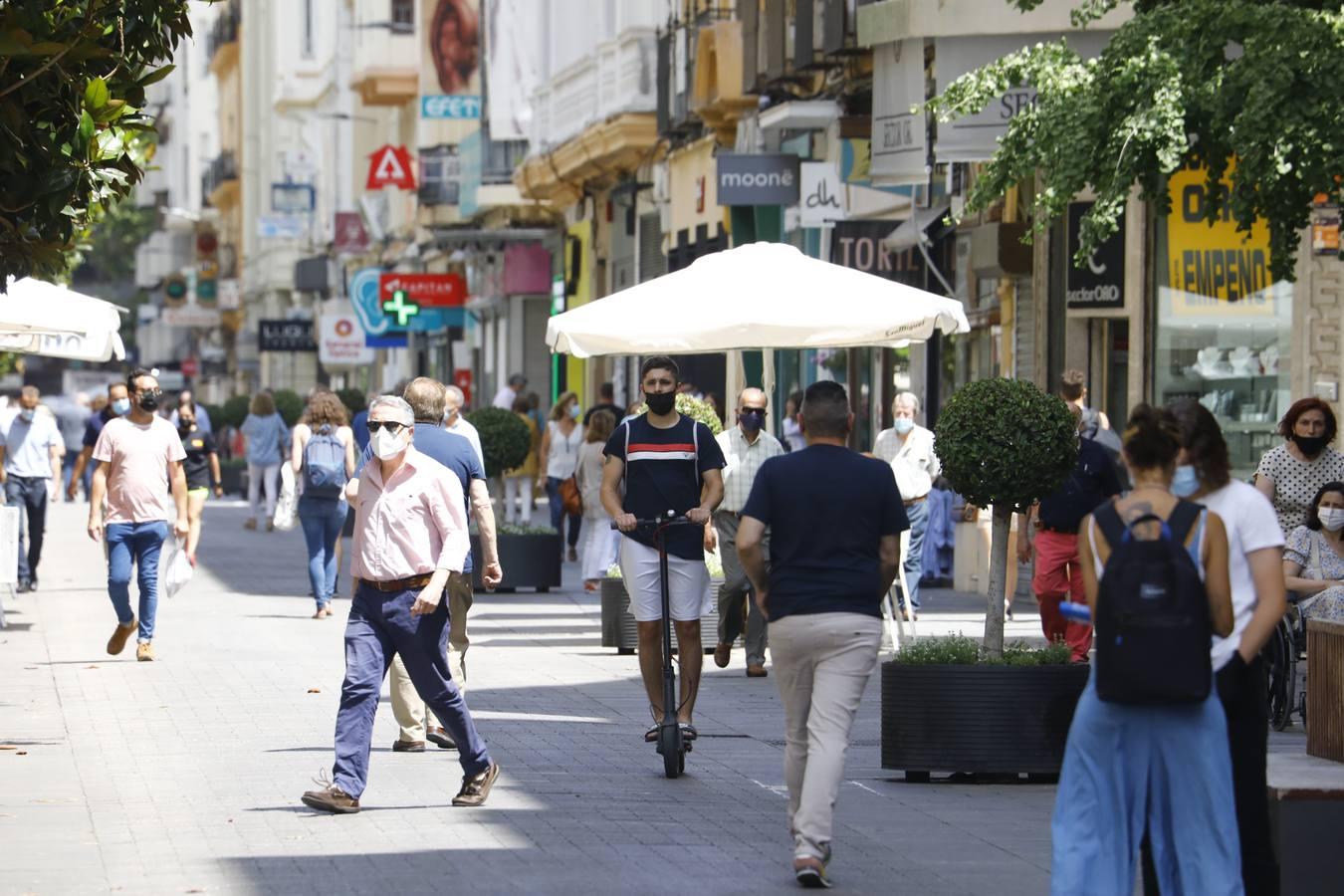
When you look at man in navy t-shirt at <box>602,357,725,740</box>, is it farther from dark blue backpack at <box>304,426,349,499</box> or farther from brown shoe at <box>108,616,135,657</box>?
dark blue backpack at <box>304,426,349,499</box>

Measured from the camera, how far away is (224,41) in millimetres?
86188

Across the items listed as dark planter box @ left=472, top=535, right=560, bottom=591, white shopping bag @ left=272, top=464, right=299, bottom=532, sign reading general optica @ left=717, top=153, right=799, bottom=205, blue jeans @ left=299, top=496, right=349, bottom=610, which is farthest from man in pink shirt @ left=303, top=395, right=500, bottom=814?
sign reading general optica @ left=717, top=153, right=799, bottom=205

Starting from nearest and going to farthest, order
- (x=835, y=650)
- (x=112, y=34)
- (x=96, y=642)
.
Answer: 1. (x=835, y=650)
2. (x=112, y=34)
3. (x=96, y=642)

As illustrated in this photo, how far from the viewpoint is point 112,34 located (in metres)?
10.6

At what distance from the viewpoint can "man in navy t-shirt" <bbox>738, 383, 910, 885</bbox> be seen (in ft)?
29.4

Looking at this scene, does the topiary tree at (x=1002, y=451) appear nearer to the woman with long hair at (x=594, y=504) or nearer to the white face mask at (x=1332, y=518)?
the white face mask at (x=1332, y=518)

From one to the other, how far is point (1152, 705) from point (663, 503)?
5.12 m

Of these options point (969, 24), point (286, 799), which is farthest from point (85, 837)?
point (969, 24)

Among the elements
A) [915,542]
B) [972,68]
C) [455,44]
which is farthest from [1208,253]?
[455,44]

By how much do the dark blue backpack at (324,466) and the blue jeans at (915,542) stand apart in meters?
4.74

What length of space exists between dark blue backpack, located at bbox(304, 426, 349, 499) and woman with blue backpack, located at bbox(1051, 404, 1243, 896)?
14.3 m

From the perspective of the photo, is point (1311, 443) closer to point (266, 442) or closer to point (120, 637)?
point (120, 637)

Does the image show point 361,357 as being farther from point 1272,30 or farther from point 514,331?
point 1272,30

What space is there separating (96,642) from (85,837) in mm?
8841
